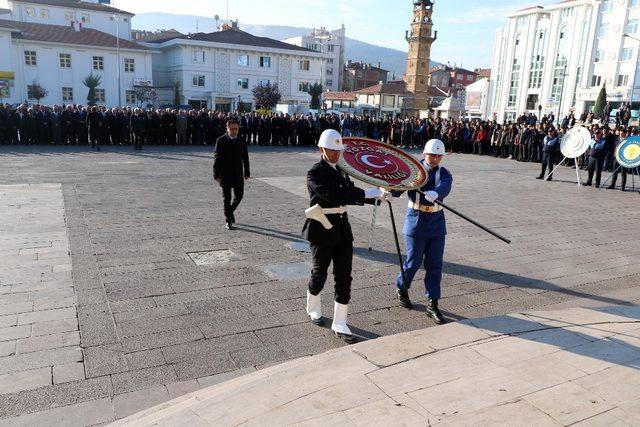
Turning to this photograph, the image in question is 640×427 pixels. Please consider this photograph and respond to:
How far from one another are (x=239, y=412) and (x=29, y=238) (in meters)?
5.70

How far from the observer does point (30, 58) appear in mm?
46188

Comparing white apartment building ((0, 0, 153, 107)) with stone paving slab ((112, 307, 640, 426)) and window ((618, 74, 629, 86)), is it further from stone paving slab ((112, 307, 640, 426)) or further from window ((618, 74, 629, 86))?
window ((618, 74, 629, 86))

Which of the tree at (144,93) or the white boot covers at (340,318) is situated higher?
the tree at (144,93)

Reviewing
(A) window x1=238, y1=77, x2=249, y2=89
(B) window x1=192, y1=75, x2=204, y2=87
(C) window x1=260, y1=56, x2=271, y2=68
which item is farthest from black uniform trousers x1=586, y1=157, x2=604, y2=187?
(C) window x1=260, y1=56, x2=271, y2=68

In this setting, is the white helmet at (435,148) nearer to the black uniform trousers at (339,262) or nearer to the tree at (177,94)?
the black uniform trousers at (339,262)

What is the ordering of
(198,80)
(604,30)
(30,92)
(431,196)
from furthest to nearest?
1. (604,30)
2. (198,80)
3. (30,92)
4. (431,196)

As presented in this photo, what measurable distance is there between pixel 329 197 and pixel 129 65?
52.9m

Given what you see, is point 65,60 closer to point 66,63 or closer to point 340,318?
point 66,63

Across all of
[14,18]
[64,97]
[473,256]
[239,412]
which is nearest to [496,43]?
[64,97]

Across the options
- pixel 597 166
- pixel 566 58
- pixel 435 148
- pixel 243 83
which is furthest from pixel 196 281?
pixel 566 58

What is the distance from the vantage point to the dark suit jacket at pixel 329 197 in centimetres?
437

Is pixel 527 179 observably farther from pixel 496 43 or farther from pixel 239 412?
pixel 496 43

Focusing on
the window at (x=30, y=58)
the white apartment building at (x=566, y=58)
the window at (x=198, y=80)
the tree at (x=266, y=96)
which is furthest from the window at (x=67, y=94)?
the white apartment building at (x=566, y=58)

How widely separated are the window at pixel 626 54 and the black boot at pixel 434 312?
206ft
